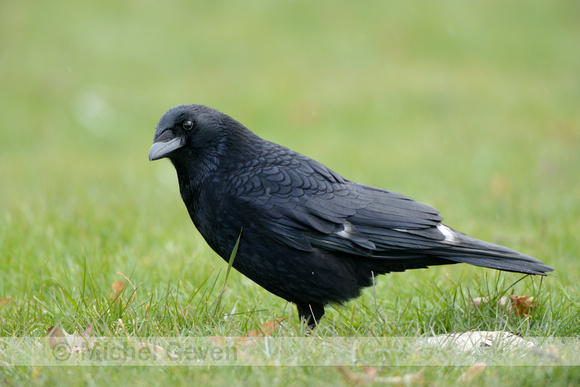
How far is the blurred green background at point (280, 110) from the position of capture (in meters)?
5.00

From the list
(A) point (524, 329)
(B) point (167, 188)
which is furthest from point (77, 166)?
(A) point (524, 329)

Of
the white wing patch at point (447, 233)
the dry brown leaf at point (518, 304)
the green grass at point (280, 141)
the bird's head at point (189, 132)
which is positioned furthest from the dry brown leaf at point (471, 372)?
the bird's head at point (189, 132)

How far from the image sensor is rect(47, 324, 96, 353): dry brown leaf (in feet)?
9.14

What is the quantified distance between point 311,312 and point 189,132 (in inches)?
45.5

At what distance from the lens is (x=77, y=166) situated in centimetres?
806

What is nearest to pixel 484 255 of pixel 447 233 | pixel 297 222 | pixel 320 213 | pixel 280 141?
pixel 447 233

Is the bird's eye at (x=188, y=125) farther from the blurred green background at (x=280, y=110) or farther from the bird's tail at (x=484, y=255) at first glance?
the bird's tail at (x=484, y=255)

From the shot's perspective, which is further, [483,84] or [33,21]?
[33,21]

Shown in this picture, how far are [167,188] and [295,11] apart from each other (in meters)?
7.38

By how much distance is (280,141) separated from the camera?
873 cm

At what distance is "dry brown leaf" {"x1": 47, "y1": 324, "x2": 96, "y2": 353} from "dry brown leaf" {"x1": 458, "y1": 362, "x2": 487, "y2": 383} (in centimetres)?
155

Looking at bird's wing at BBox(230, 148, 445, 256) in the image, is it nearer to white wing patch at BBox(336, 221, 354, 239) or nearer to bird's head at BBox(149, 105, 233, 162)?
white wing patch at BBox(336, 221, 354, 239)

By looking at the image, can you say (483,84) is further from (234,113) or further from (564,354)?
(564,354)

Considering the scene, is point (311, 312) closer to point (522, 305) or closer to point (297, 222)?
point (297, 222)
